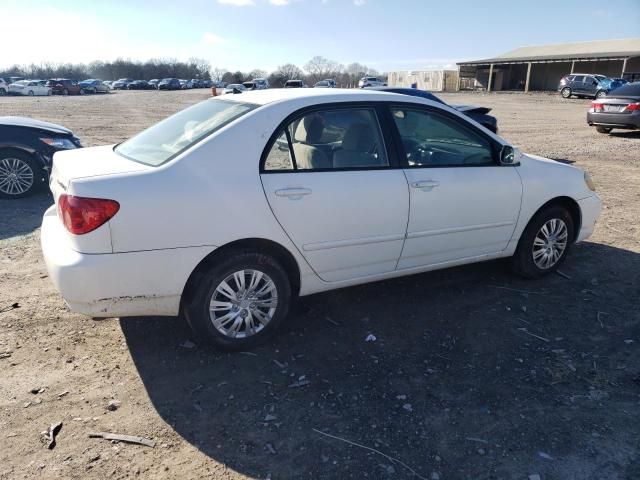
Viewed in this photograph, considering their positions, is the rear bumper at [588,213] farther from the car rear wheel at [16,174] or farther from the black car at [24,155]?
the car rear wheel at [16,174]

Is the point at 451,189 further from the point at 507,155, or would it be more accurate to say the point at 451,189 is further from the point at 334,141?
the point at 334,141

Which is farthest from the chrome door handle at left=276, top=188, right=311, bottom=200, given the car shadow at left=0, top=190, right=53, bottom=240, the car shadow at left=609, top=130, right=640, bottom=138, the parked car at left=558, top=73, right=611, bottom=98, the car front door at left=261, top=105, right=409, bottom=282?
the parked car at left=558, top=73, right=611, bottom=98

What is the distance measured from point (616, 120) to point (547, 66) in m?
44.2

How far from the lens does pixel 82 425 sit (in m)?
2.75

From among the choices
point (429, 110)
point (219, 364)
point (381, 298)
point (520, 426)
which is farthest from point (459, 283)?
point (219, 364)

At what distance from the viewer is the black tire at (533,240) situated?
14.9ft

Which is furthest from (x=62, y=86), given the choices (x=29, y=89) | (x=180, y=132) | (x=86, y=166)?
(x=86, y=166)

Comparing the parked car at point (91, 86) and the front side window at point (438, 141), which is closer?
the front side window at point (438, 141)

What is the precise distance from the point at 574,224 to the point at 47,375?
472cm

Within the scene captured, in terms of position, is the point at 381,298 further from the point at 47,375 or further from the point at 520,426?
the point at 47,375

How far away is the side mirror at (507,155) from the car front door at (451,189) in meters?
0.05

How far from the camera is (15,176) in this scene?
729cm

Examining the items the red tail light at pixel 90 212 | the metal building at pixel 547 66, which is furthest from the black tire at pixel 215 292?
the metal building at pixel 547 66

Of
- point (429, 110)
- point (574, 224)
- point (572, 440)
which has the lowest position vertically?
point (572, 440)
